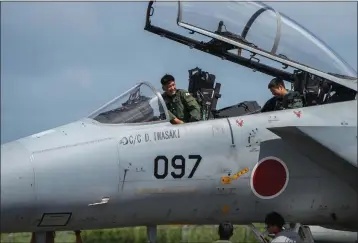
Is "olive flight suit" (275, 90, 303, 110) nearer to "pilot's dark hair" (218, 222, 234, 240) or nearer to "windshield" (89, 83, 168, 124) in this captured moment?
"windshield" (89, 83, 168, 124)

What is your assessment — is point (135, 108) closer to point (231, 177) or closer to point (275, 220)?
point (231, 177)

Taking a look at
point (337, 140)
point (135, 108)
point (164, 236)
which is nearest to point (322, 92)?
point (337, 140)

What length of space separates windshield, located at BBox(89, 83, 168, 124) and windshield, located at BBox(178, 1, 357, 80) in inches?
52.1

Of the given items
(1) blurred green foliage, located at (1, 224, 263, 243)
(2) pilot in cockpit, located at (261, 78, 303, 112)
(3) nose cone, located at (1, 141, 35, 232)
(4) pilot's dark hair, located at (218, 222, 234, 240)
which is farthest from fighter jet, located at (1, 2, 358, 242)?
(1) blurred green foliage, located at (1, 224, 263, 243)

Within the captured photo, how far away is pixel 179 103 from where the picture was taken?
10.1 metres

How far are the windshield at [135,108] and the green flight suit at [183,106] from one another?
254mm

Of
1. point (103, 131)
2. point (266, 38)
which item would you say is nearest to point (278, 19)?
point (266, 38)

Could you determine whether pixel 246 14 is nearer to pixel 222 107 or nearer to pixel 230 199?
pixel 222 107

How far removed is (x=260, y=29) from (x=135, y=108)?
93.5 inches

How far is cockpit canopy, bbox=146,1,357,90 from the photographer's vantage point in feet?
34.3

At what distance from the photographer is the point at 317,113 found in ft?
32.4

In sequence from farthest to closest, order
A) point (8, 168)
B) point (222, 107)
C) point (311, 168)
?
point (222, 107) → point (311, 168) → point (8, 168)

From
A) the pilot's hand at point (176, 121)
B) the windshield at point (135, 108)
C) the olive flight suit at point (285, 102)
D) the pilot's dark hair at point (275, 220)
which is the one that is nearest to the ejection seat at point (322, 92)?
the olive flight suit at point (285, 102)

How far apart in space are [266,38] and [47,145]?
3.70m
